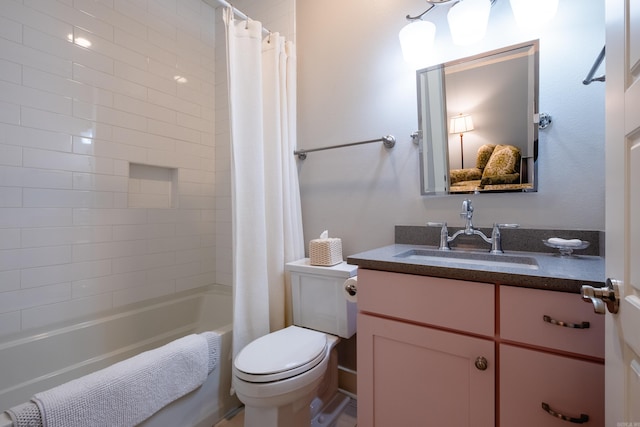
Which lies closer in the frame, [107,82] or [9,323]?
[9,323]

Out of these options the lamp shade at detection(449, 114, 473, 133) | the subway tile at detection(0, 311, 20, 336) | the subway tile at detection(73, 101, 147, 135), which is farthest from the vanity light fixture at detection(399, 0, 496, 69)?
the subway tile at detection(0, 311, 20, 336)

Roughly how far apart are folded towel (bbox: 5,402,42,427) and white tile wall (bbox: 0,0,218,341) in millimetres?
843

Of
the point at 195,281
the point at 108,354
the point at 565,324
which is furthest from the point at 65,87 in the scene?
the point at 565,324

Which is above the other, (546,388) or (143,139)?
(143,139)

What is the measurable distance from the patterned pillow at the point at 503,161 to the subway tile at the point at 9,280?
236 centimetres

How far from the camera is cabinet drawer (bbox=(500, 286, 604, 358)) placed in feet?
2.39

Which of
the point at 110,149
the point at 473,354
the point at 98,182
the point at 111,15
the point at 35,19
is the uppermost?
the point at 111,15

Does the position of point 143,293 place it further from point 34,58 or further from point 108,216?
point 34,58

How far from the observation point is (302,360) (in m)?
1.15

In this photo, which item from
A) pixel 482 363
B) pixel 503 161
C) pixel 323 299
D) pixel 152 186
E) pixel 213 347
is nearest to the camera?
pixel 482 363

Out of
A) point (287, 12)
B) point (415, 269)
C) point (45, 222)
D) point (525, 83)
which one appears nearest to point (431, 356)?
point (415, 269)

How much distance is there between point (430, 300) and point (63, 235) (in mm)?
1914

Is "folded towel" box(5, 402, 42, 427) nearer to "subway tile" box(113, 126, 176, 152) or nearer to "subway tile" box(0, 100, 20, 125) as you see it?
"subway tile" box(0, 100, 20, 125)

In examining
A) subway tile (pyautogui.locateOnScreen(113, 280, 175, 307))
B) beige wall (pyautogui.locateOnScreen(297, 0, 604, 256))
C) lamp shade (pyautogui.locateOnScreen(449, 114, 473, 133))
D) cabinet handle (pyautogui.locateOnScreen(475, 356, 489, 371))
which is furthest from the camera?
subway tile (pyautogui.locateOnScreen(113, 280, 175, 307))
